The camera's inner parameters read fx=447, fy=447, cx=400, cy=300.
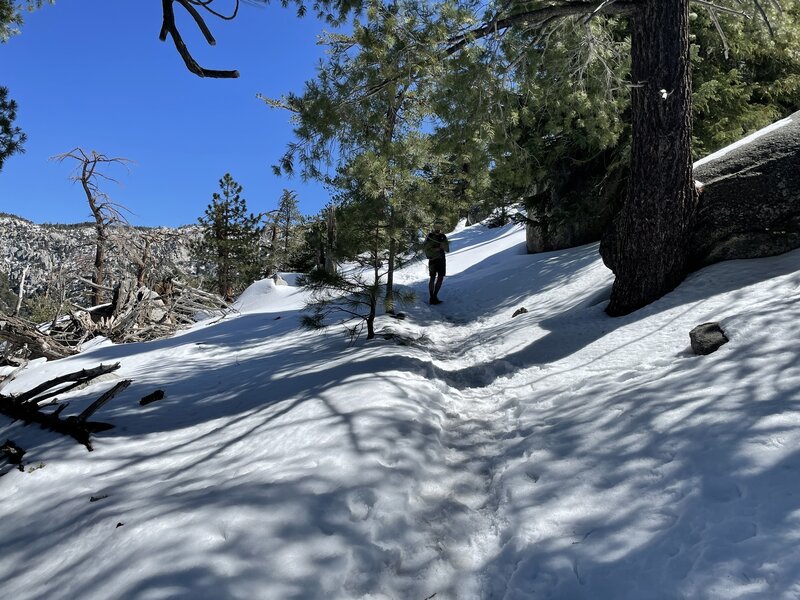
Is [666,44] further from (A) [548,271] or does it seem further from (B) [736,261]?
(A) [548,271]

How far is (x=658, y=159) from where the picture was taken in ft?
18.1

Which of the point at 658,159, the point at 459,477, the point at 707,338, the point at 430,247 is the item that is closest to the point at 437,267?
the point at 430,247

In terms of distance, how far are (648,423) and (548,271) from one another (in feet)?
25.9

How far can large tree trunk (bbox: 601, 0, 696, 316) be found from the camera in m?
5.42

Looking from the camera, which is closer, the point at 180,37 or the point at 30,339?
the point at 180,37

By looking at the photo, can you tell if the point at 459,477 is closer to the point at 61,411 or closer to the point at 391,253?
the point at 61,411

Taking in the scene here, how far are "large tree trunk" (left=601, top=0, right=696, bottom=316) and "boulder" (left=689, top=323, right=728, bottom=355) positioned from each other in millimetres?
1837

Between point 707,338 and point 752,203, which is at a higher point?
point 752,203

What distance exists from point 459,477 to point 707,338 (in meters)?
2.50

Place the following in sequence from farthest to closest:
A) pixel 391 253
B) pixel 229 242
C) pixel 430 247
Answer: pixel 229 242 < pixel 430 247 < pixel 391 253

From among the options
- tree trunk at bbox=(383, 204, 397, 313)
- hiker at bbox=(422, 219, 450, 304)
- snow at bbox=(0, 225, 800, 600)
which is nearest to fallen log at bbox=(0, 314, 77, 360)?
snow at bbox=(0, 225, 800, 600)

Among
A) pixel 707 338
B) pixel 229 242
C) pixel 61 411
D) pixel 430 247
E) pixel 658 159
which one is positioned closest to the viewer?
pixel 707 338

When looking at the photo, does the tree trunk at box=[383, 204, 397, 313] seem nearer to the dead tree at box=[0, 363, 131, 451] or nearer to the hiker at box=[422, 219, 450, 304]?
the hiker at box=[422, 219, 450, 304]

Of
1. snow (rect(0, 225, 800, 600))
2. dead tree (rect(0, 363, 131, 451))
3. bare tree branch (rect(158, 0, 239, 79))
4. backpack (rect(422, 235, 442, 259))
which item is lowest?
snow (rect(0, 225, 800, 600))
